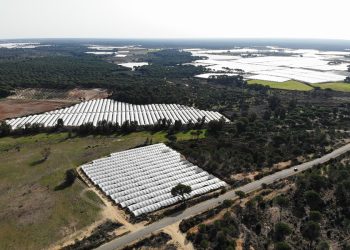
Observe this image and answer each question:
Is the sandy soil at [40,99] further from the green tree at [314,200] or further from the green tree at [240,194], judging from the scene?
the green tree at [314,200]

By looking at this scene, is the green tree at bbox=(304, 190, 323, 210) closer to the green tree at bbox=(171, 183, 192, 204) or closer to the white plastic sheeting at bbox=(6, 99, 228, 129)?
the green tree at bbox=(171, 183, 192, 204)

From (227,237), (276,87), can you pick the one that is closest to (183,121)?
(227,237)

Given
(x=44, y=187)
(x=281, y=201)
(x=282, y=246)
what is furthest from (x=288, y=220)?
(x=44, y=187)

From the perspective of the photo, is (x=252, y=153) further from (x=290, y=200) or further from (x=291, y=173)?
(x=290, y=200)

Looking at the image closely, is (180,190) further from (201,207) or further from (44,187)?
(44,187)

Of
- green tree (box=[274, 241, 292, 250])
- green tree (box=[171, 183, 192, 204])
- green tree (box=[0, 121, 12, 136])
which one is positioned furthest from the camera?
green tree (box=[0, 121, 12, 136])

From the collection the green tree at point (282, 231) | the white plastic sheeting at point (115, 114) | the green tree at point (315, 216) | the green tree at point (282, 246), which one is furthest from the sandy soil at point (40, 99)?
the green tree at point (282, 246)

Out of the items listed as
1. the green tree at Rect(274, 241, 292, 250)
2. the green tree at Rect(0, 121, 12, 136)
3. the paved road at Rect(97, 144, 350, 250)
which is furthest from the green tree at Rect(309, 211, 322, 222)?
the green tree at Rect(0, 121, 12, 136)
